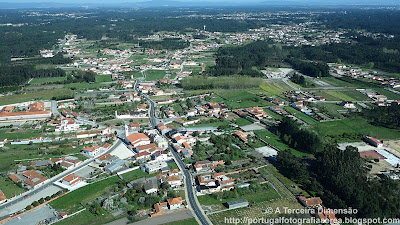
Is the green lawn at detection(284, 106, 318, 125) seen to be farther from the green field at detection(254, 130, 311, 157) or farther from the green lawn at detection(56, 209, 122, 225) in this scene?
the green lawn at detection(56, 209, 122, 225)

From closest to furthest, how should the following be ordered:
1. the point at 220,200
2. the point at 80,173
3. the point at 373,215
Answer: the point at 373,215, the point at 220,200, the point at 80,173

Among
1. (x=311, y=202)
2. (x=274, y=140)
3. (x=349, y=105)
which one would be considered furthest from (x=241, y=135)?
(x=349, y=105)

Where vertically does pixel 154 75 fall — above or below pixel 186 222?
above

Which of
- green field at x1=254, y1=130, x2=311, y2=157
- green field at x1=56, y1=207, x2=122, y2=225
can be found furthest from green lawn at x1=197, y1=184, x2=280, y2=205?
green field at x1=254, y1=130, x2=311, y2=157

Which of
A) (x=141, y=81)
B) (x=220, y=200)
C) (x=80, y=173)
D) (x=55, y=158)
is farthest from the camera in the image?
(x=141, y=81)

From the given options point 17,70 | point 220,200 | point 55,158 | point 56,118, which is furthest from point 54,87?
point 220,200

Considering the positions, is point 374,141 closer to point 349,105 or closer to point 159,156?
point 349,105

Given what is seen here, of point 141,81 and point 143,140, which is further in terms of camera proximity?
point 141,81

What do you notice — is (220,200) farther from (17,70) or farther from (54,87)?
(17,70)
